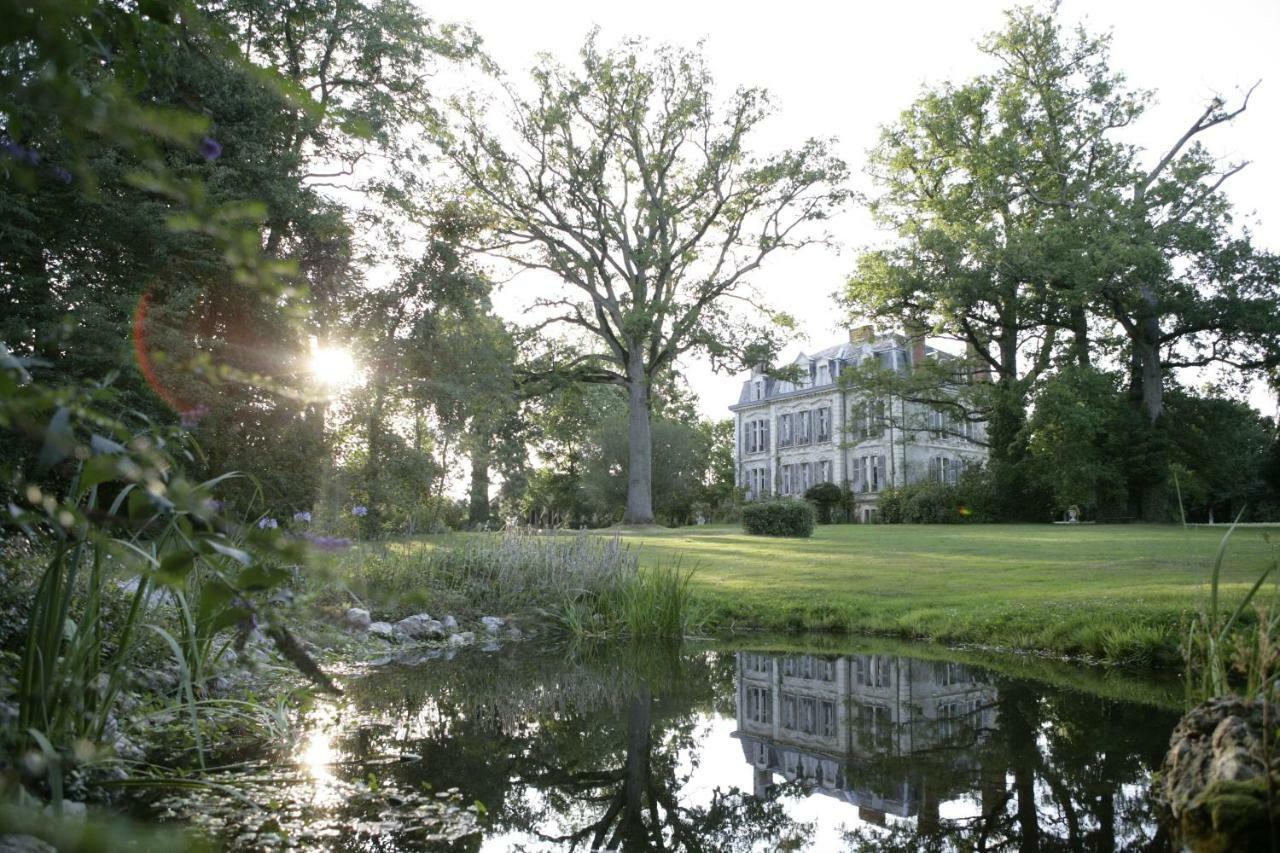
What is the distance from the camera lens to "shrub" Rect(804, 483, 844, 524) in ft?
129

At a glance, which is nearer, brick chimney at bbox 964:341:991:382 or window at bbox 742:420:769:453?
brick chimney at bbox 964:341:991:382

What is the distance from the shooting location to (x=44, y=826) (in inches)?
32.1

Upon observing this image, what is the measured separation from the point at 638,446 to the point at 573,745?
Result: 2174 cm

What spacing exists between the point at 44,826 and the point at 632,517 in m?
25.6

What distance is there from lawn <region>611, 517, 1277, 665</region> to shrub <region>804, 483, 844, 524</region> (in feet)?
74.3

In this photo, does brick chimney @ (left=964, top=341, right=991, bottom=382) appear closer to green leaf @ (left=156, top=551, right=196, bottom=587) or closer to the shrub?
the shrub

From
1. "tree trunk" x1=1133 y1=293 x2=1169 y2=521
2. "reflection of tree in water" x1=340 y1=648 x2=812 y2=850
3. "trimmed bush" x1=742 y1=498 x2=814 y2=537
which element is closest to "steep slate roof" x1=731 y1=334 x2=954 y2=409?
"tree trunk" x1=1133 y1=293 x2=1169 y2=521

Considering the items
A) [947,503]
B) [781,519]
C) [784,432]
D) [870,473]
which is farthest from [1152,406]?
[784,432]

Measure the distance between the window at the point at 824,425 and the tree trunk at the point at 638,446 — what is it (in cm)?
2097

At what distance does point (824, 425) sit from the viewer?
45.8 meters

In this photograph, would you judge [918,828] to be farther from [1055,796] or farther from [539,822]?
[539,822]

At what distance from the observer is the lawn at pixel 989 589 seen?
7.36m

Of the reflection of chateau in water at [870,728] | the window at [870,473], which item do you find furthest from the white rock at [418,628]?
the window at [870,473]

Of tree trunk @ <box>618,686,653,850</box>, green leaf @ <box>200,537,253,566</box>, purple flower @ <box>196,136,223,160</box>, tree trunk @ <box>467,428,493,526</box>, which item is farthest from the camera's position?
tree trunk @ <box>467,428,493,526</box>
